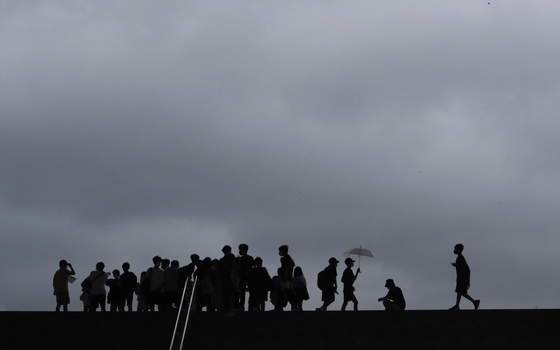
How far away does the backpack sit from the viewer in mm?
17109

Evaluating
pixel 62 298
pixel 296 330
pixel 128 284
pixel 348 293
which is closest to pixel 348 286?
pixel 348 293

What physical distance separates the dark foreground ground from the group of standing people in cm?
159

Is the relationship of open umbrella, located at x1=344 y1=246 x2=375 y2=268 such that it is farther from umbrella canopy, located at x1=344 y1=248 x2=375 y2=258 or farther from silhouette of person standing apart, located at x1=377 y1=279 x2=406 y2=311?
silhouette of person standing apart, located at x1=377 y1=279 x2=406 y2=311

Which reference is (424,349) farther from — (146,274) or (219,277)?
(146,274)

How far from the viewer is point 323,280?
1716 centimetres

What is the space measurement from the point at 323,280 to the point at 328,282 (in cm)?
11

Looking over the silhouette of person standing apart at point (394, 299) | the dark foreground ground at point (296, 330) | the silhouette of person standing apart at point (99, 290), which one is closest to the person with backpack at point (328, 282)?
the silhouette of person standing apart at point (394, 299)

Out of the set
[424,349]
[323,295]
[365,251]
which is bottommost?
[424,349]

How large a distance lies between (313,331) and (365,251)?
18.8 ft

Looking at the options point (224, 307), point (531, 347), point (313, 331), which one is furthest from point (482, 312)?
point (224, 307)

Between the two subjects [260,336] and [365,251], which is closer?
[260,336]

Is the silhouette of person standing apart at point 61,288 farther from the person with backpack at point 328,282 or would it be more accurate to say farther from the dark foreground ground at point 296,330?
the person with backpack at point 328,282

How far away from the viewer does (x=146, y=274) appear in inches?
688

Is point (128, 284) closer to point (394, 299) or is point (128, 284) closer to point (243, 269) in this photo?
point (243, 269)
